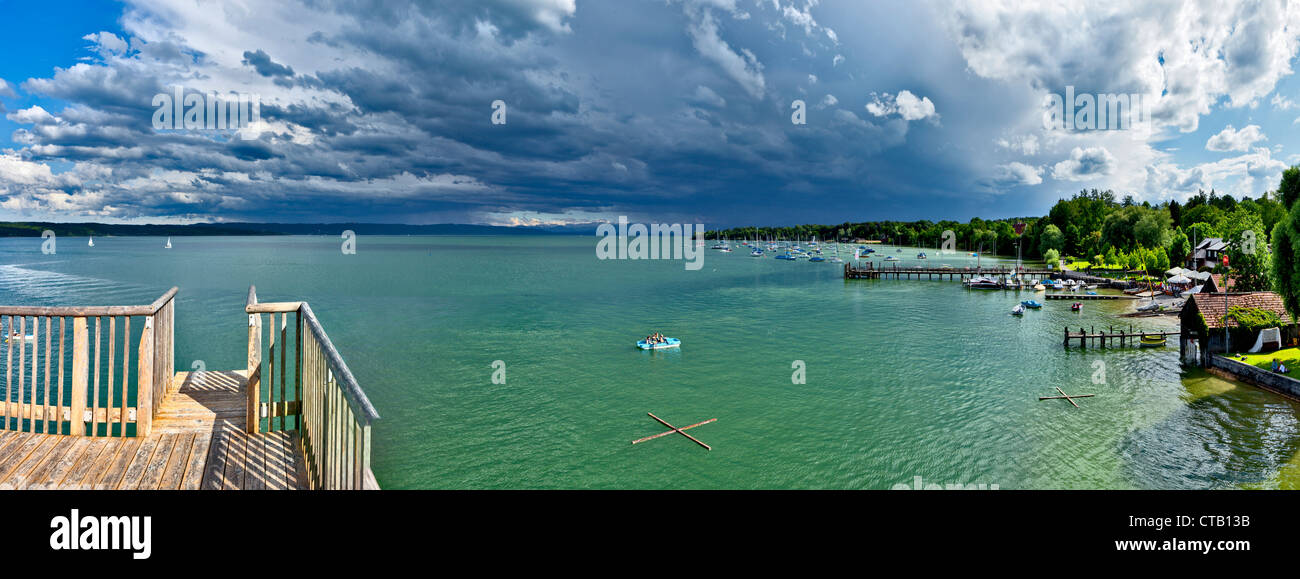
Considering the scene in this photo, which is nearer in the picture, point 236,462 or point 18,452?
point 18,452

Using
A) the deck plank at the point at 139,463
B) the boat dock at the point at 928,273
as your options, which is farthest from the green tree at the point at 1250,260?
the deck plank at the point at 139,463

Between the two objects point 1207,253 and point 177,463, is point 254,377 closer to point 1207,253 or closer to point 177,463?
point 177,463

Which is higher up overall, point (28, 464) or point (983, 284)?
point (983, 284)

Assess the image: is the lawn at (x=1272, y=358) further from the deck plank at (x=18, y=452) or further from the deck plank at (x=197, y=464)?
the deck plank at (x=18, y=452)

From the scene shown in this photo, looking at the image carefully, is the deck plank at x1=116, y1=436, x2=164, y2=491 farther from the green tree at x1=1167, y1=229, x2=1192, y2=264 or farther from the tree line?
the green tree at x1=1167, y1=229, x2=1192, y2=264

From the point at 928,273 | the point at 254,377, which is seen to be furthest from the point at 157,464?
the point at 928,273

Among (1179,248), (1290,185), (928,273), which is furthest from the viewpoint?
(928,273)

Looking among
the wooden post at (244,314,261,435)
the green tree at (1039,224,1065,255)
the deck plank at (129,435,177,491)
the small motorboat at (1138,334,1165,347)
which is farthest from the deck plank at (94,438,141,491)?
the green tree at (1039,224,1065,255)
